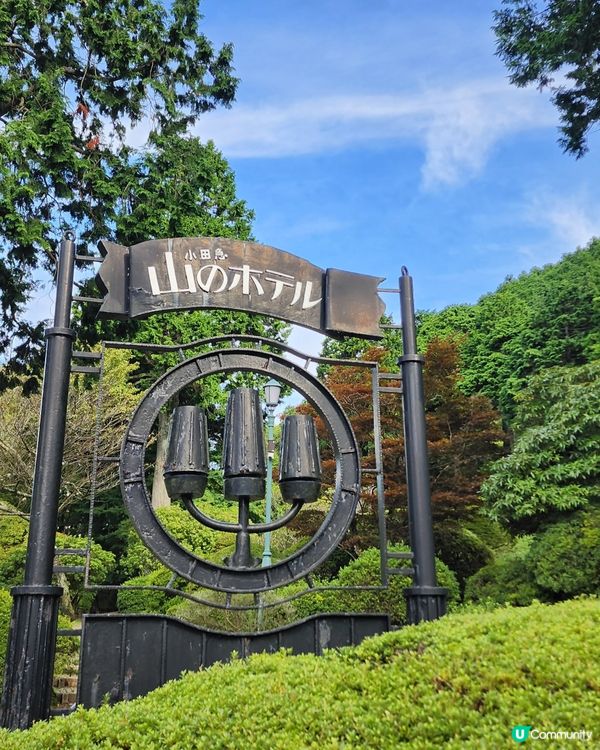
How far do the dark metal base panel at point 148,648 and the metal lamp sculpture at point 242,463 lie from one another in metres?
0.51

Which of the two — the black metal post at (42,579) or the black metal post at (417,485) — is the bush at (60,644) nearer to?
the black metal post at (42,579)

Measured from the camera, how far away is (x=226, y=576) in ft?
A: 14.6

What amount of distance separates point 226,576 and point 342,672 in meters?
1.48

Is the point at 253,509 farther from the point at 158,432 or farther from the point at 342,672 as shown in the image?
the point at 342,672

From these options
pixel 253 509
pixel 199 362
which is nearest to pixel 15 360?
pixel 199 362

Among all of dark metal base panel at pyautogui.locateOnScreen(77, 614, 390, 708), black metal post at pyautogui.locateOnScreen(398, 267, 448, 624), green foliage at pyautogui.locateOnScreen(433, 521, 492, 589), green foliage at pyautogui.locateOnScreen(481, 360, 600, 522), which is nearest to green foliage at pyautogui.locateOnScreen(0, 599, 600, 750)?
dark metal base panel at pyautogui.locateOnScreen(77, 614, 390, 708)

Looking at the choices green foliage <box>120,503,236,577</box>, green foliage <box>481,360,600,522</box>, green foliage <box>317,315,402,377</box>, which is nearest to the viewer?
green foliage <box>481,360,600,522</box>

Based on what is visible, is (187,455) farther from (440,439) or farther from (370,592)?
(440,439)

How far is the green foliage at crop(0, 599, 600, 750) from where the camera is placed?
251cm

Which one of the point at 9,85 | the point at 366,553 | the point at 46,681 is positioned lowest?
the point at 46,681

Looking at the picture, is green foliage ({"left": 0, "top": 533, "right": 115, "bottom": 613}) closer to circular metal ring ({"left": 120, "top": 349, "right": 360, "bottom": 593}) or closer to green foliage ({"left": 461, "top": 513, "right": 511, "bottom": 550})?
circular metal ring ({"left": 120, "top": 349, "right": 360, "bottom": 593})

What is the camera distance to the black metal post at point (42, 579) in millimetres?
3744

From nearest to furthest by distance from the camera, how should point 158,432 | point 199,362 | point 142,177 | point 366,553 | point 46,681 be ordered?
1. point 46,681
2. point 199,362
3. point 366,553
4. point 142,177
5. point 158,432

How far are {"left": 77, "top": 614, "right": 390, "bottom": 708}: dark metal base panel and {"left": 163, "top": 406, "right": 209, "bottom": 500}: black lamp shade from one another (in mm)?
900
